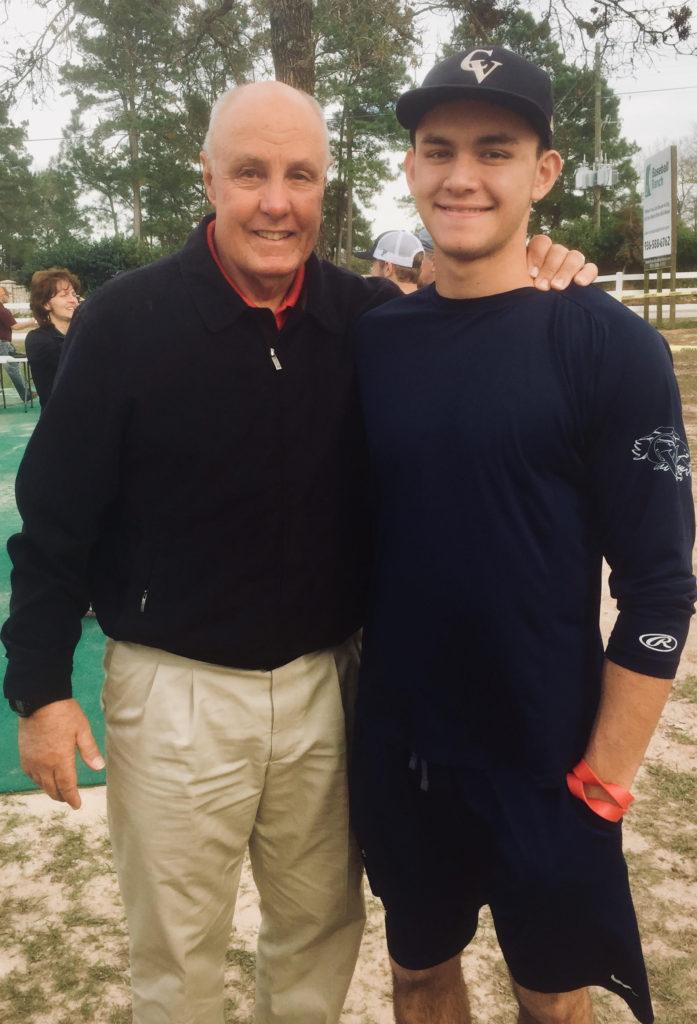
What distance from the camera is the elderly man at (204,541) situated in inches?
76.3

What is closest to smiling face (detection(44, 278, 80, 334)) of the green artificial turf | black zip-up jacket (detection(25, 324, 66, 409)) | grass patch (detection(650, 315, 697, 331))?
black zip-up jacket (detection(25, 324, 66, 409))

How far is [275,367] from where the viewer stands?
199cm

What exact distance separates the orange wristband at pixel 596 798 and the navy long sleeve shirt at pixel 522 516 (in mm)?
37

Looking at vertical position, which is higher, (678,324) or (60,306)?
(60,306)

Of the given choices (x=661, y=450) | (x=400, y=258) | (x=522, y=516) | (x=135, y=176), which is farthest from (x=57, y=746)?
(x=135, y=176)

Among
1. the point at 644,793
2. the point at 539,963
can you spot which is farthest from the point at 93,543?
the point at 644,793

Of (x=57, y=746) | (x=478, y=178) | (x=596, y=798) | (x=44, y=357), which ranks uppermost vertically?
(x=478, y=178)

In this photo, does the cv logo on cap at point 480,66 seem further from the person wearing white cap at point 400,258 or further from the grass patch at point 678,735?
the person wearing white cap at point 400,258

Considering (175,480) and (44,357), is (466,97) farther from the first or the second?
(44,357)

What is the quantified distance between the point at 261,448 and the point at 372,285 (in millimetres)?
638

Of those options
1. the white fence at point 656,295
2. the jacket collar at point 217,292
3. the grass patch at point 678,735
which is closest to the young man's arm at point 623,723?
the jacket collar at point 217,292

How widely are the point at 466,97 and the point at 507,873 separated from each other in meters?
1.62

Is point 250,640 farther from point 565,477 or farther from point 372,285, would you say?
point 372,285

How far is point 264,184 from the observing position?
6.55 ft
